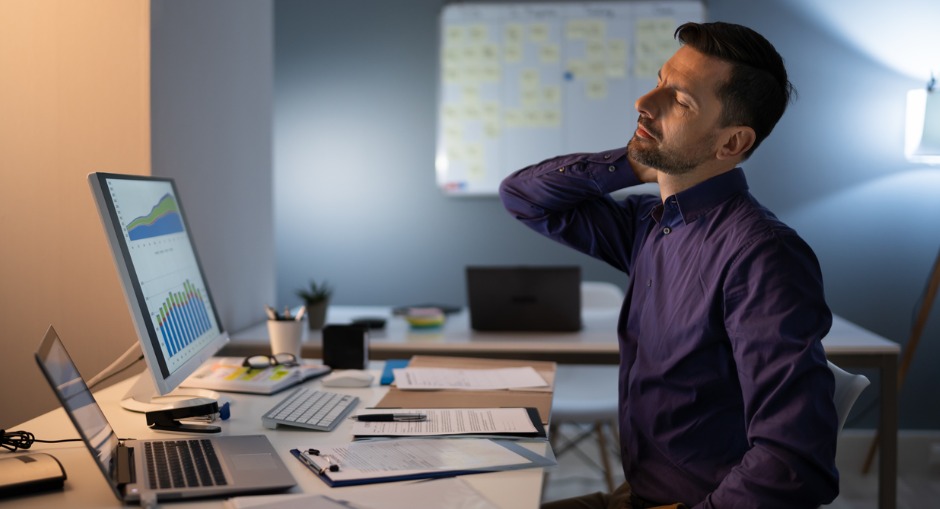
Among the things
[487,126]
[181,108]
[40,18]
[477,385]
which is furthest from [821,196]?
[40,18]

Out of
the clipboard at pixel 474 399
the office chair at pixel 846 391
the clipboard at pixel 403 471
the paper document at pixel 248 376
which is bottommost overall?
the paper document at pixel 248 376

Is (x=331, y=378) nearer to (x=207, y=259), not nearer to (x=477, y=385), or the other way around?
(x=477, y=385)

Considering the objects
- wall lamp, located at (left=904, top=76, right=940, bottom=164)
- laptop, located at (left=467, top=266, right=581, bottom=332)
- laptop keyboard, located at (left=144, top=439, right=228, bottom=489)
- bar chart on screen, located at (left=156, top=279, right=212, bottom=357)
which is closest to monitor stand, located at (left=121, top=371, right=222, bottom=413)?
bar chart on screen, located at (left=156, top=279, right=212, bottom=357)

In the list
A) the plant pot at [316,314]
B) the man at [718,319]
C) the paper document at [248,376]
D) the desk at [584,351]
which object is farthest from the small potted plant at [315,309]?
the man at [718,319]

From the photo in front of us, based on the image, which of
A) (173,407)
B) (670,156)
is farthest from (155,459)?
(670,156)

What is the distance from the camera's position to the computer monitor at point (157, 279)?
4.74 feet

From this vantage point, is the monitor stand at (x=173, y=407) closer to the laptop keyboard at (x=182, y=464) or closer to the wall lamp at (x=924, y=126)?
the laptop keyboard at (x=182, y=464)

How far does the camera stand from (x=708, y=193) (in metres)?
1.57

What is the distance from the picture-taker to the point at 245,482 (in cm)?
123

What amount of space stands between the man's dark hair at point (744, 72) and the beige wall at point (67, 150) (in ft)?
4.24

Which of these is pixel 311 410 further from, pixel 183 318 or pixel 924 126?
pixel 924 126

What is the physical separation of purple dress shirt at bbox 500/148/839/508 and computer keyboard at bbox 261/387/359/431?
55cm

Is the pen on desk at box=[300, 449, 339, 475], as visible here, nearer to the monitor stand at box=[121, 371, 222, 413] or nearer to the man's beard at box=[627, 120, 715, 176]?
the monitor stand at box=[121, 371, 222, 413]

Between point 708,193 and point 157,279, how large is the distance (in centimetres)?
102
